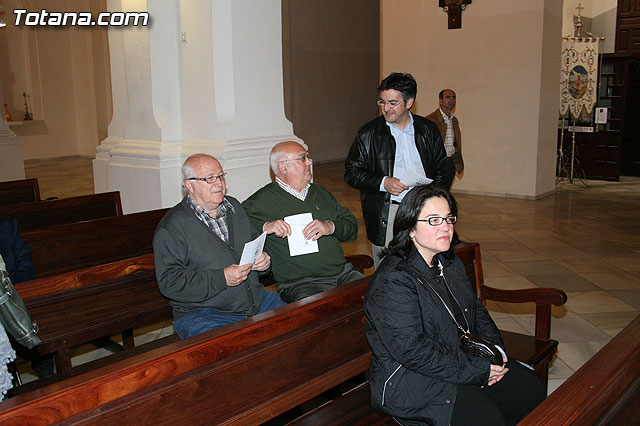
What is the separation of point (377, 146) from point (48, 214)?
2601mm

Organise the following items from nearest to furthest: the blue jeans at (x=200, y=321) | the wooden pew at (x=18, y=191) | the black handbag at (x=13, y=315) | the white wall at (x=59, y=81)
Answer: the black handbag at (x=13, y=315) → the blue jeans at (x=200, y=321) → the wooden pew at (x=18, y=191) → the white wall at (x=59, y=81)

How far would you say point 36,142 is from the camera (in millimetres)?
16438


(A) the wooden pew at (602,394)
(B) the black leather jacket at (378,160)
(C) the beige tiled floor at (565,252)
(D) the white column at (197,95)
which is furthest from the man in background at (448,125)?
(A) the wooden pew at (602,394)

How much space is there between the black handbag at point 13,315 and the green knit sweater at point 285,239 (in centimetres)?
158

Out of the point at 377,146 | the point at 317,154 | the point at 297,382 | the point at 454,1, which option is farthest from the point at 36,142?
the point at 297,382

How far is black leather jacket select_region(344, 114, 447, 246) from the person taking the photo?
160 inches

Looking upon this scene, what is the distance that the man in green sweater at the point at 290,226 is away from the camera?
11.6 ft

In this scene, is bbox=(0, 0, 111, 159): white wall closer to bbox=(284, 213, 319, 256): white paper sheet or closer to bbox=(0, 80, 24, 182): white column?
bbox=(0, 80, 24, 182): white column

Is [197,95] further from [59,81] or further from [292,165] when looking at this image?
[59,81]

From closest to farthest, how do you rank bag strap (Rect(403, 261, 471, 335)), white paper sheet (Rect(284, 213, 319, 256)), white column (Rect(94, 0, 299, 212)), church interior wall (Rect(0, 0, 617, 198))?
bag strap (Rect(403, 261, 471, 335))
white paper sheet (Rect(284, 213, 319, 256))
white column (Rect(94, 0, 299, 212))
church interior wall (Rect(0, 0, 617, 198))

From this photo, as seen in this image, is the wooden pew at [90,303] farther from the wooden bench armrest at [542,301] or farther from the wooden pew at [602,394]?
the wooden pew at [602,394]

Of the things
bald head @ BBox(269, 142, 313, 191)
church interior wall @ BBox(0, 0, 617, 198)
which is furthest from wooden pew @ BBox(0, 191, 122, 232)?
bald head @ BBox(269, 142, 313, 191)

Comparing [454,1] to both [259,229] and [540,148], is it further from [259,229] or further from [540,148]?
[259,229]

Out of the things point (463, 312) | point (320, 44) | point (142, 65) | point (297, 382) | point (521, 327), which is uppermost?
point (320, 44)
